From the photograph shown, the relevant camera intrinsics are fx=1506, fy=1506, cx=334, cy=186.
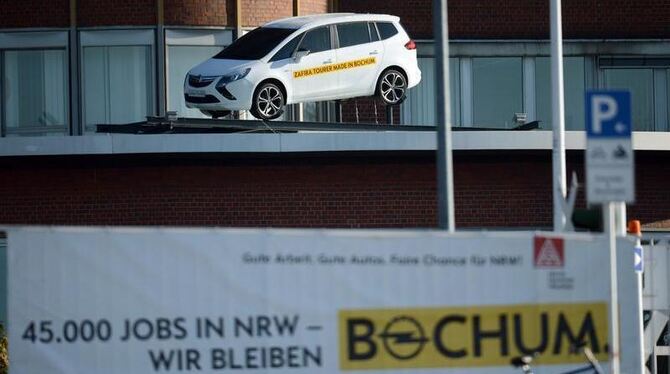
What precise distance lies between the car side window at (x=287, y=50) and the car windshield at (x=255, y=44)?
125 mm

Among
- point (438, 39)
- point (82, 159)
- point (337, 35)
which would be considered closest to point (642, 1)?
point (337, 35)

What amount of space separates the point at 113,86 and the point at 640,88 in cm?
1035

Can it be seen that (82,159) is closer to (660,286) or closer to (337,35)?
(337,35)

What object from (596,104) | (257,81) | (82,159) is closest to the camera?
(596,104)

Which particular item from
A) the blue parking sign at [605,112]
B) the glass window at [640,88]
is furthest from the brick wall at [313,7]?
the blue parking sign at [605,112]

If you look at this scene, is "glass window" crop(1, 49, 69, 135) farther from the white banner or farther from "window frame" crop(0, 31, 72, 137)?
the white banner

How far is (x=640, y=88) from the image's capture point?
29688 millimetres

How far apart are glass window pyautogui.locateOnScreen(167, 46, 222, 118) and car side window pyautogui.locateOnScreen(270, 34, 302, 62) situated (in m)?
2.94

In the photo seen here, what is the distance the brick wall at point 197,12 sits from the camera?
86.6 feet

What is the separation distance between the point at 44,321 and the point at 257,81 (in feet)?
35.8

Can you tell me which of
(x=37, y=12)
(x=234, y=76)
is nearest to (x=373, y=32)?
(x=234, y=76)

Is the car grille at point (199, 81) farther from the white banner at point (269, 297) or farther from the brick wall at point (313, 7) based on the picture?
the white banner at point (269, 297)

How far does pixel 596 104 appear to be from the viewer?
502 inches

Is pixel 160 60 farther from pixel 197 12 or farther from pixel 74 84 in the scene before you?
pixel 74 84
